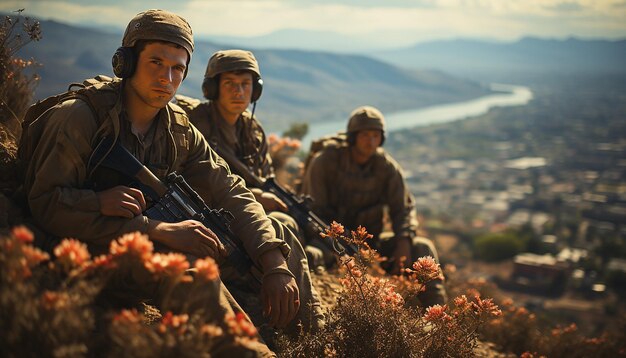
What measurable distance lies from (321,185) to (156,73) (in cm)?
402

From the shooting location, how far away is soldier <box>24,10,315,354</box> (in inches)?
130

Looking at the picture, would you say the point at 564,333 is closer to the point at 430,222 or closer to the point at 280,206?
the point at 280,206

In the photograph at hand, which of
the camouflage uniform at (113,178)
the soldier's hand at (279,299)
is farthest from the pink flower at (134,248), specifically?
the soldier's hand at (279,299)

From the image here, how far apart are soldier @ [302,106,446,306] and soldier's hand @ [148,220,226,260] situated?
12.8 feet

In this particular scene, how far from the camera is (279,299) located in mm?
3654

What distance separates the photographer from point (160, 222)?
3482 millimetres

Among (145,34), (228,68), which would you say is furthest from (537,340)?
(145,34)

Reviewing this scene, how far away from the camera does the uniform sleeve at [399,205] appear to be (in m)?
6.87

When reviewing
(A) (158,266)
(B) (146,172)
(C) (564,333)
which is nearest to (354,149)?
(C) (564,333)

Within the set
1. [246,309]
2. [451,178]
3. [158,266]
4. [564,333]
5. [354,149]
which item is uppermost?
[158,266]

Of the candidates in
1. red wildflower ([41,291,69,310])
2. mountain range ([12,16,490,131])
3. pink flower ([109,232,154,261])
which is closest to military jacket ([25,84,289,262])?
pink flower ([109,232,154,261])

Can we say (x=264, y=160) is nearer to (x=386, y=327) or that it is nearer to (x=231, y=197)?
(x=231, y=197)

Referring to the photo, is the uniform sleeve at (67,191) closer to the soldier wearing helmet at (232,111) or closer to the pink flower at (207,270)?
the pink flower at (207,270)

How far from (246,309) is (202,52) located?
61603mm
